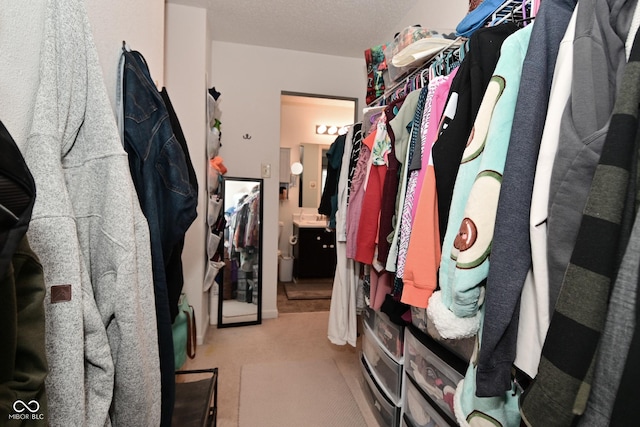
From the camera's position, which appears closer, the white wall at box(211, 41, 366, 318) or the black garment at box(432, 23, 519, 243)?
the black garment at box(432, 23, 519, 243)

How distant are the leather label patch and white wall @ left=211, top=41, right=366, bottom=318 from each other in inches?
91.9

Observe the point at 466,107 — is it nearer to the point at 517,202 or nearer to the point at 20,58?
the point at 517,202

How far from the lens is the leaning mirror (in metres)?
2.75

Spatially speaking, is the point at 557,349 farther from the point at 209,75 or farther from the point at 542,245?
the point at 209,75

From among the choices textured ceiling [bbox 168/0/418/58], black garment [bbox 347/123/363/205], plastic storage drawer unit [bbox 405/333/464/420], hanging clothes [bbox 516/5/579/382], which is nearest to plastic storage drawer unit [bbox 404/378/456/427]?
plastic storage drawer unit [bbox 405/333/464/420]

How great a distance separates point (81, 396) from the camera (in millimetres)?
544

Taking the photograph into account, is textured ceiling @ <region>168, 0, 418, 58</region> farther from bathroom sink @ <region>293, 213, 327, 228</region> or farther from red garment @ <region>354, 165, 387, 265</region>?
bathroom sink @ <region>293, 213, 327, 228</region>

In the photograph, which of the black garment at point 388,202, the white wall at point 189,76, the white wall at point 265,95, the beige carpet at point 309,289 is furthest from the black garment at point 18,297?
the beige carpet at point 309,289

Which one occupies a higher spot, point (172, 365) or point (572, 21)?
point (572, 21)

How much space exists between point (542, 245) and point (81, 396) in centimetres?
90

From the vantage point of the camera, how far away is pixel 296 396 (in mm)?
1850

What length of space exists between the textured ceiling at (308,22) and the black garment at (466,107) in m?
1.65

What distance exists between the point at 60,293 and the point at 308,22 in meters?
2.51

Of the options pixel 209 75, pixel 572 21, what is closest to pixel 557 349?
pixel 572 21
